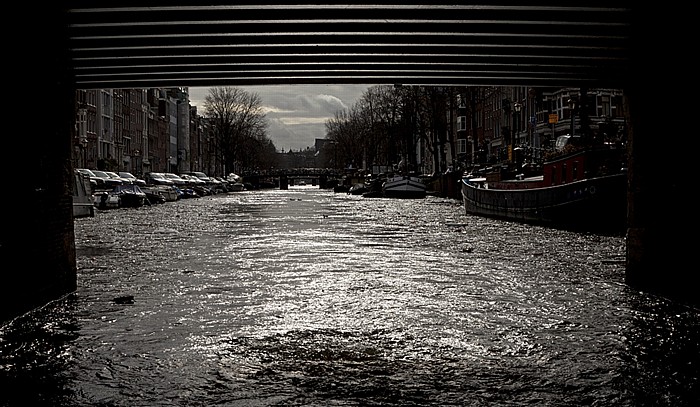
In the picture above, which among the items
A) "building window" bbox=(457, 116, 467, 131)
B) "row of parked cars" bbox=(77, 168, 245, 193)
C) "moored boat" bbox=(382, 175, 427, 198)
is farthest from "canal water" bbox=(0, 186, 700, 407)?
"building window" bbox=(457, 116, 467, 131)

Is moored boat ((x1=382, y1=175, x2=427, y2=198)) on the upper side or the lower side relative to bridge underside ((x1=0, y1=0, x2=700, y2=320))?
lower

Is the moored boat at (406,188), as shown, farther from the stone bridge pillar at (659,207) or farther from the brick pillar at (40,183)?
the brick pillar at (40,183)

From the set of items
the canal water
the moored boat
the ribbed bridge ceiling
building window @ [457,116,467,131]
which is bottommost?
the canal water

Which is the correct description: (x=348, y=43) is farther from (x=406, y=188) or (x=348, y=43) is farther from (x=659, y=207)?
(x=406, y=188)

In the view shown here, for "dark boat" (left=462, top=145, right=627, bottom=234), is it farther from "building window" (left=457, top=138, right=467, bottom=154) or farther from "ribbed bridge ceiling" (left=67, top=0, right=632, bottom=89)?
"building window" (left=457, top=138, right=467, bottom=154)

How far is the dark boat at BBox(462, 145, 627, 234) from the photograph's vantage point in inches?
1008

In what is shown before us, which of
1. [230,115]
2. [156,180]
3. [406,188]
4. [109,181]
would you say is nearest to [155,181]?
[156,180]

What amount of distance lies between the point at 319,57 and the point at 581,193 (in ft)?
51.1

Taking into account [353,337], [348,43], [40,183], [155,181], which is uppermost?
[348,43]

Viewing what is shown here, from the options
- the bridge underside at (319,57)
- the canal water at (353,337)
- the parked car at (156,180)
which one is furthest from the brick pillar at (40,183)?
the parked car at (156,180)

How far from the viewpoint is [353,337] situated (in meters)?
7.99

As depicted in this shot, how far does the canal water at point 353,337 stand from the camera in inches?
238

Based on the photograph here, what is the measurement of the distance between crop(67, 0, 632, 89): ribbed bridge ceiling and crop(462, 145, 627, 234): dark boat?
11.7 m

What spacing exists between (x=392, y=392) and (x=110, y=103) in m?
93.8
